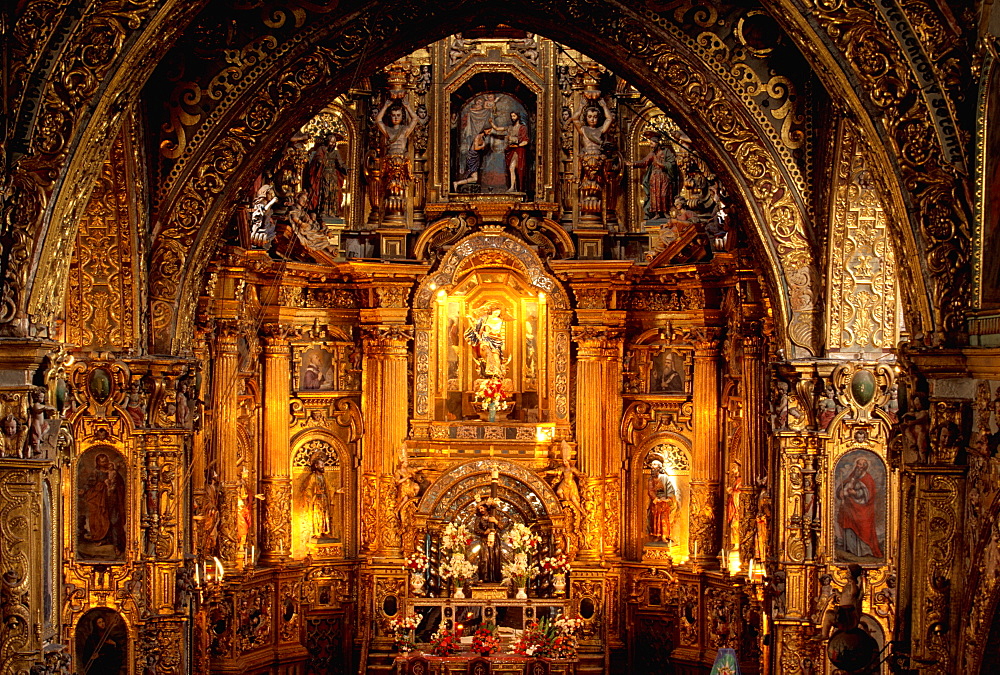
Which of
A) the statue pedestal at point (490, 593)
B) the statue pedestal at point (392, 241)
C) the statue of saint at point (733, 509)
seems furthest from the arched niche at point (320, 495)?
the statue of saint at point (733, 509)

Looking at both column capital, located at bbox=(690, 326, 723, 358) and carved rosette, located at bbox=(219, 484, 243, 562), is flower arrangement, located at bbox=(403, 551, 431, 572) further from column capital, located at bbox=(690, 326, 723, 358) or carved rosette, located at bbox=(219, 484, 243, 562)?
column capital, located at bbox=(690, 326, 723, 358)

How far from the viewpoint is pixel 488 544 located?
19.7 meters

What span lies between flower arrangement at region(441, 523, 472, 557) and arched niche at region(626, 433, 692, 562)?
2251mm

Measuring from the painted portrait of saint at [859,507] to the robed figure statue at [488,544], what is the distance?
7245 mm

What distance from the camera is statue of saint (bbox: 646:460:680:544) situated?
1973 centimetres

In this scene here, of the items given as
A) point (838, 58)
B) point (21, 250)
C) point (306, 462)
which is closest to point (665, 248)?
point (306, 462)

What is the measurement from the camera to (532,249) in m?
19.6

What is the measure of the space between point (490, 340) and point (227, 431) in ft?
13.6

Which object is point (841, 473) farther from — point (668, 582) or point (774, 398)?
point (668, 582)

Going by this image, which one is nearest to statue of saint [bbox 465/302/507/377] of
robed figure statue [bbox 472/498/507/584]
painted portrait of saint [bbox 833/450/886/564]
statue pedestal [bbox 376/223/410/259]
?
statue pedestal [bbox 376/223/410/259]

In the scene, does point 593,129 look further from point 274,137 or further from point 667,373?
point 274,137

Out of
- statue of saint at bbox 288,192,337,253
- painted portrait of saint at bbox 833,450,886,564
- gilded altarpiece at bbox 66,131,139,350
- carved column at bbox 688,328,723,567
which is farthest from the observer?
carved column at bbox 688,328,723,567

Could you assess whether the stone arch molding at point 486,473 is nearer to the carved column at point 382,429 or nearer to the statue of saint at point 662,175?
the carved column at point 382,429

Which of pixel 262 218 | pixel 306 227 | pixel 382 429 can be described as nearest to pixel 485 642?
pixel 382 429
